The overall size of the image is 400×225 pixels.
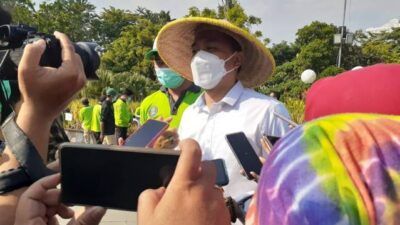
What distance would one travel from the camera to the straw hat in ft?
9.37

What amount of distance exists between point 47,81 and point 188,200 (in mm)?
613

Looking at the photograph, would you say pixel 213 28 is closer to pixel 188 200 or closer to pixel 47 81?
pixel 47 81

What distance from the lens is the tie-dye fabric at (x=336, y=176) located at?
696 millimetres

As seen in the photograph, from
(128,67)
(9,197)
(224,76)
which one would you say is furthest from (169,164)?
(128,67)

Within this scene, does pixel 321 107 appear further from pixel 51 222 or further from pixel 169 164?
pixel 51 222

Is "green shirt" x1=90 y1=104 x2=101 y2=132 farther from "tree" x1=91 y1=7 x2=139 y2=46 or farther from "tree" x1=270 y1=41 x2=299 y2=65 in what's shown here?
"tree" x1=91 y1=7 x2=139 y2=46

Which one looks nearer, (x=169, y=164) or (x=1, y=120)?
(x=169, y=164)

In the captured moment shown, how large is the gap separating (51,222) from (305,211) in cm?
74

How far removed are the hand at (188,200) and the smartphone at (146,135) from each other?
696 millimetres

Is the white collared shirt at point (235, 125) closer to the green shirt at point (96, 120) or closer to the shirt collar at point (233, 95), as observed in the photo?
the shirt collar at point (233, 95)

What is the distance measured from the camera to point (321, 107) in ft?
3.05

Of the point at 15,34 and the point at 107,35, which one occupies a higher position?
the point at 15,34

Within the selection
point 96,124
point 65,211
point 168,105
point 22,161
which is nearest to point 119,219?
point 168,105

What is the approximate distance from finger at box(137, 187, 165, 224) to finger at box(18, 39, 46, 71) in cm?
54
